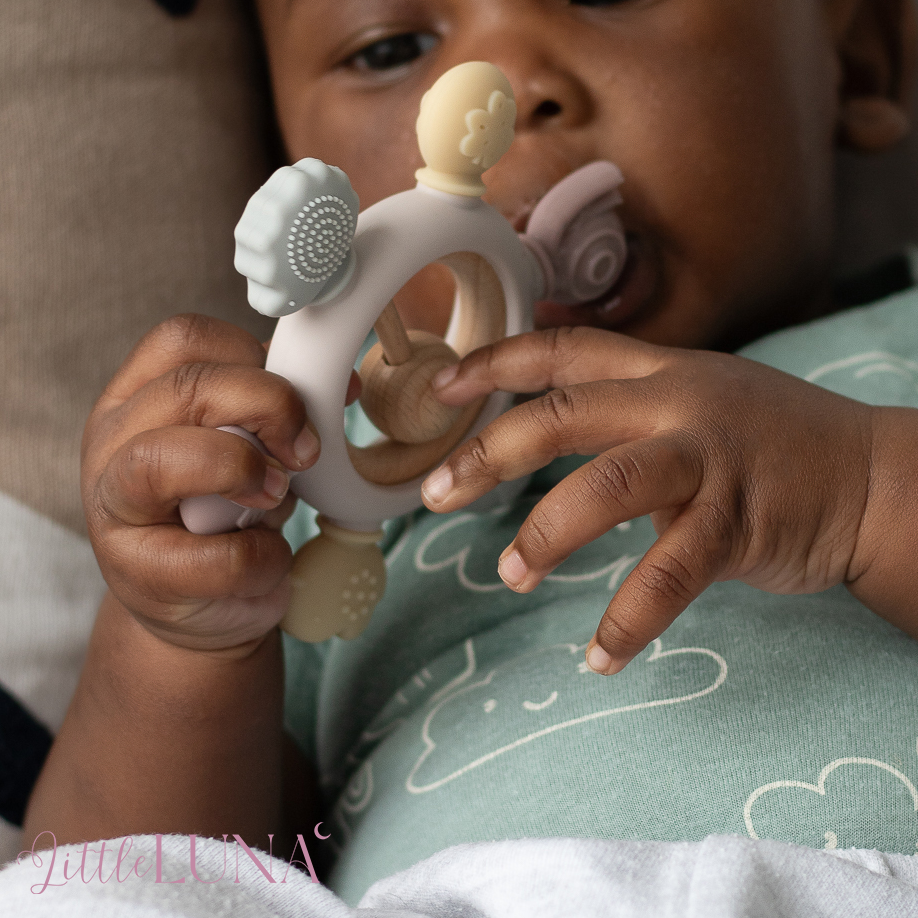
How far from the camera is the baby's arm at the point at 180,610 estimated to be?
1.69 ft

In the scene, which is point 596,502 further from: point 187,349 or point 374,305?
point 187,349

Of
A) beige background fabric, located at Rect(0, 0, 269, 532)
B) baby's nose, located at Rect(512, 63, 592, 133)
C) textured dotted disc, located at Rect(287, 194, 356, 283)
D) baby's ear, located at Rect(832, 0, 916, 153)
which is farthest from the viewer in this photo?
baby's ear, located at Rect(832, 0, 916, 153)

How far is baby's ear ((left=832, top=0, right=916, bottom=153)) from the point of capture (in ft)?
3.65

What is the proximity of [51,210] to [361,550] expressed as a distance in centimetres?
52

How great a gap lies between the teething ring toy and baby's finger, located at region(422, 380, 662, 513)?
0.06 meters

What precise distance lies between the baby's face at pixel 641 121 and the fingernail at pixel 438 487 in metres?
0.30

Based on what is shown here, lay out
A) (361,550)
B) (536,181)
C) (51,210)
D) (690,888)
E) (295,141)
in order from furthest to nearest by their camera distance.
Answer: (295,141) < (51,210) < (536,181) < (361,550) < (690,888)

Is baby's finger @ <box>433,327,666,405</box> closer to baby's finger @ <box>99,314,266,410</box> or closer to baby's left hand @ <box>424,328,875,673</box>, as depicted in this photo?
baby's left hand @ <box>424,328,875,673</box>

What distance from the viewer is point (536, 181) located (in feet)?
2.52

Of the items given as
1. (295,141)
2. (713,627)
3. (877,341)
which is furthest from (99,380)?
(877,341)

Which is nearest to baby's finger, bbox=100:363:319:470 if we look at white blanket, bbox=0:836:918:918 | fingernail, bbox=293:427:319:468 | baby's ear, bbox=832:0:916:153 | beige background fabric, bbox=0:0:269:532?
fingernail, bbox=293:427:319:468

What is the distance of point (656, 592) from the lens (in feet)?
1.65

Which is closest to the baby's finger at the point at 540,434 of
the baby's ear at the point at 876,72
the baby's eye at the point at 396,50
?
the baby's eye at the point at 396,50

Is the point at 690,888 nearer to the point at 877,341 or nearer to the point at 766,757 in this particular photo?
the point at 766,757
